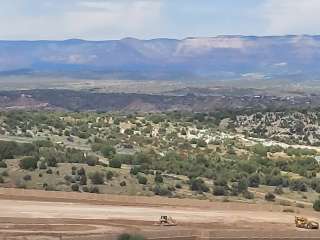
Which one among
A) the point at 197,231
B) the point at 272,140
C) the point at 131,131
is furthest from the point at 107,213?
the point at 272,140

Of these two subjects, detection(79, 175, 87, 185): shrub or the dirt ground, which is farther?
detection(79, 175, 87, 185): shrub

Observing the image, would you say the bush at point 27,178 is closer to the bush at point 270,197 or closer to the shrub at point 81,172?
the shrub at point 81,172

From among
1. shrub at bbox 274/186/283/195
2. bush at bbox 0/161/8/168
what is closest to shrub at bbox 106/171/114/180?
bush at bbox 0/161/8/168

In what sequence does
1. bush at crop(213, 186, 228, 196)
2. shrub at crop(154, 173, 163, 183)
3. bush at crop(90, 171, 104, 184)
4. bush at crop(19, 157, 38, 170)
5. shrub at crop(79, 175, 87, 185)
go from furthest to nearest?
bush at crop(19, 157, 38, 170) < shrub at crop(154, 173, 163, 183) < bush at crop(213, 186, 228, 196) < bush at crop(90, 171, 104, 184) < shrub at crop(79, 175, 87, 185)

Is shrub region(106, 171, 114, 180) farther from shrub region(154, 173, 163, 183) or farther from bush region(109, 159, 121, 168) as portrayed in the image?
bush region(109, 159, 121, 168)

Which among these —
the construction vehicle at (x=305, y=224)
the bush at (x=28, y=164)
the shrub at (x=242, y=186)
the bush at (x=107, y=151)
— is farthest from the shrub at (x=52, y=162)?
the construction vehicle at (x=305, y=224)

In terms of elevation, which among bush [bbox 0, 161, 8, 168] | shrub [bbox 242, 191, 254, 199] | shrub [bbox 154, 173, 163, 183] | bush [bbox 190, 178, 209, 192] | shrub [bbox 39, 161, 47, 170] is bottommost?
shrub [bbox 242, 191, 254, 199]

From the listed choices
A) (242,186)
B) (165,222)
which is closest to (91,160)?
(242,186)

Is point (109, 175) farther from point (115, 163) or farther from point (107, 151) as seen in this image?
point (107, 151)

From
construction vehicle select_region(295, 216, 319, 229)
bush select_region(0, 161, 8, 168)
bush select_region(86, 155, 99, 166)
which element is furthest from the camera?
bush select_region(86, 155, 99, 166)
